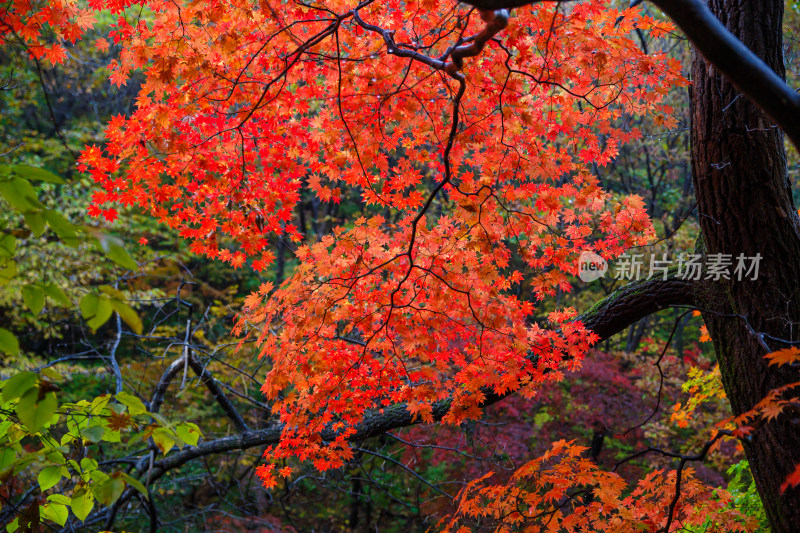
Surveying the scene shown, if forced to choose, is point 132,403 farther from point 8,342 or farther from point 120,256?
point 120,256

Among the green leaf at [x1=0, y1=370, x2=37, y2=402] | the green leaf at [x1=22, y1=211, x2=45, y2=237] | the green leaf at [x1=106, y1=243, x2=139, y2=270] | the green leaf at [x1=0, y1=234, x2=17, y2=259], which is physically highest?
the green leaf at [x1=22, y1=211, x2=45, y2=237]

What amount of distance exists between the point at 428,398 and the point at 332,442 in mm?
938

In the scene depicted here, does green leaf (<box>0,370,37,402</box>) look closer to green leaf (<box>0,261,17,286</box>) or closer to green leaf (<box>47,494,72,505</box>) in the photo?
green leaf (<box>0,261,17,286</box>)

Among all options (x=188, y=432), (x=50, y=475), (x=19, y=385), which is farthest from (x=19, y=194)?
(x=50, y=475)

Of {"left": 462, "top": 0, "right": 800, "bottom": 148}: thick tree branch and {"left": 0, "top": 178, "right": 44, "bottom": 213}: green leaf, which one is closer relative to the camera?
{"left": 0, "top": 178, "right": 44, "bottom": 213}: green leaf

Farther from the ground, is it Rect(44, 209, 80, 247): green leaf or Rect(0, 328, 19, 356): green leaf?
Rect(44, 209, 80, 247): green leaf

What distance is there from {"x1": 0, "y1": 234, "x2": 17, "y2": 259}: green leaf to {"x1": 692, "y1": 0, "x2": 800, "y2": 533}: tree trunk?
9.45ft

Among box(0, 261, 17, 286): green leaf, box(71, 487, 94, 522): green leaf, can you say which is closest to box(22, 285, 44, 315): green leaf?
box(0, 261, 17, 286): green leaf

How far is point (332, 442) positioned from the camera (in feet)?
13.4

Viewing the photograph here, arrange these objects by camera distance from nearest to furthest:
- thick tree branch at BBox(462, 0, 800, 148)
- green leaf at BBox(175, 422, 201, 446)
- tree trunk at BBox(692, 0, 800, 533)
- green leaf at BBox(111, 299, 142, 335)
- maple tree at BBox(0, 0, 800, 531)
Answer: green leaf at BBox(111, 299, 142, 335) < green leaf at BBox(175, 422, 201, 446) < thick tree branch at BBox(462, 0, 800, 148) < tree trunk at BBox(692, 0, 800, 533) < maple tree at BBox(0, 0, 800, 531)

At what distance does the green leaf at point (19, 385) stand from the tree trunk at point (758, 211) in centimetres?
283

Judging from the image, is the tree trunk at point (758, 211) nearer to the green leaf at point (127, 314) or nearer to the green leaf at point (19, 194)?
the green leaf at point (127, 314)

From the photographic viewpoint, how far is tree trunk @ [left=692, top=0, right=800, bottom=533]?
2.79 meters

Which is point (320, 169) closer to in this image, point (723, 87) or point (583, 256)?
point (583, 256)
